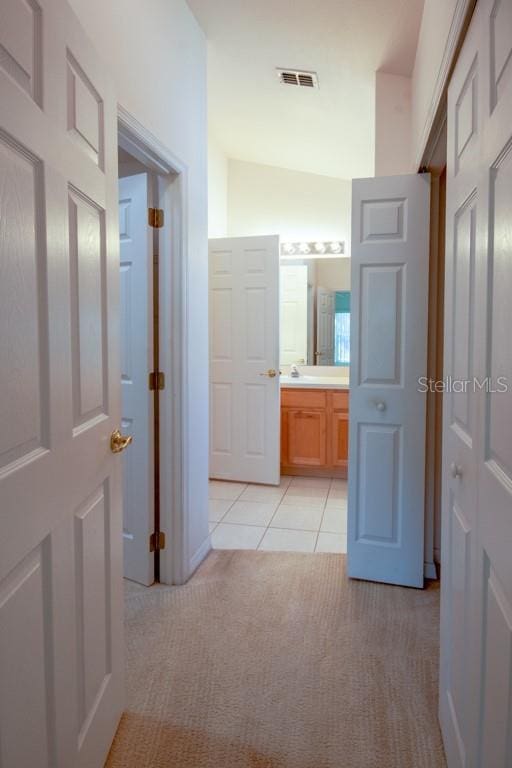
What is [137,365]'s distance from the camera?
2.40m

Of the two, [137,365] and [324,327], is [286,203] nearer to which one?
[324,327]

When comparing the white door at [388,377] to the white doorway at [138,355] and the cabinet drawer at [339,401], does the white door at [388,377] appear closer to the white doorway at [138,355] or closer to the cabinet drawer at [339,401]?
the white doorway at [138,355]

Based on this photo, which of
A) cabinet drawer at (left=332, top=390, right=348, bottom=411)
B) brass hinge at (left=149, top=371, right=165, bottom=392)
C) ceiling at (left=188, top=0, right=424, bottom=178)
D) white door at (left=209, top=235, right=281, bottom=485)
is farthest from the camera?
cabinet drawer at (left=332, top=390, right=348, bottom=411)

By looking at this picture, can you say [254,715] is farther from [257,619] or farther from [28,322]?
[28,322]

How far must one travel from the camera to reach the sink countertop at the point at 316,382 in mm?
4230

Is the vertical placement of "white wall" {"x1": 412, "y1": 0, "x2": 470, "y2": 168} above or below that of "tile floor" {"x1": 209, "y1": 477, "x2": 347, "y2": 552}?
above

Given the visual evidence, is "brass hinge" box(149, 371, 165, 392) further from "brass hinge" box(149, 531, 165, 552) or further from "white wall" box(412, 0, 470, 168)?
"white wall" box(412, 0, 470, 168)

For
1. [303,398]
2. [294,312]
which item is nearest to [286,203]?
[294,312]

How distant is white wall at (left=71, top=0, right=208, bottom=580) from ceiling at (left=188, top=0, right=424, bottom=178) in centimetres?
27

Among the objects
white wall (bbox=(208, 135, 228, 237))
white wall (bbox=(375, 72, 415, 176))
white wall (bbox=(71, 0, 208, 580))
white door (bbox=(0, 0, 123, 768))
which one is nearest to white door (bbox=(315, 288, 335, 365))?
white wall (bbox=(208, 135, 228, 237))

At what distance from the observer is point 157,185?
2363mm

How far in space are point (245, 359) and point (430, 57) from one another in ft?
8.64

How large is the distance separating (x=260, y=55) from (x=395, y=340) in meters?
1.73

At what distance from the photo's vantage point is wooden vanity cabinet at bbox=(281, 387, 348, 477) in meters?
4.25
